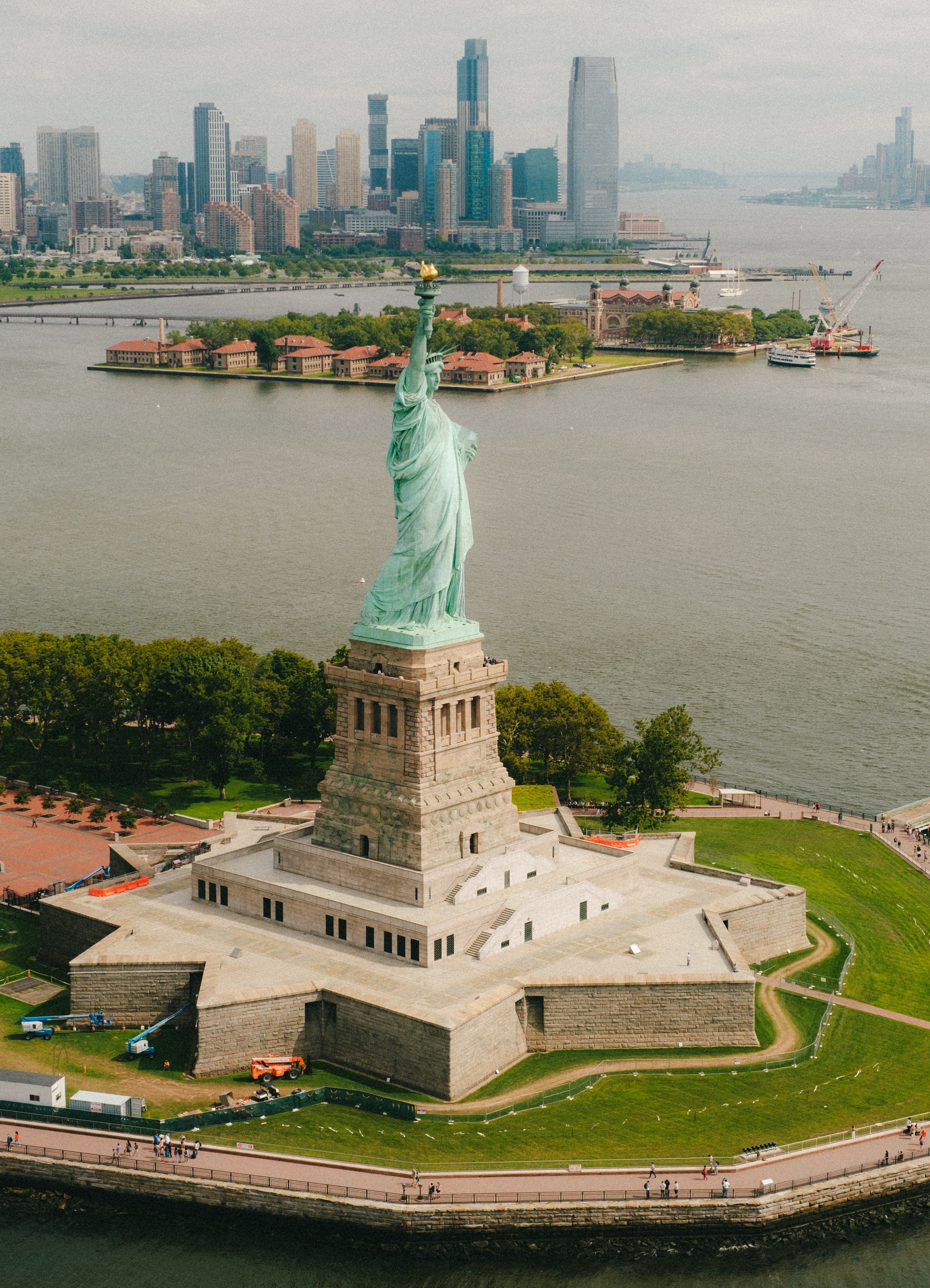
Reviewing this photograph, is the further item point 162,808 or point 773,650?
point 773,650

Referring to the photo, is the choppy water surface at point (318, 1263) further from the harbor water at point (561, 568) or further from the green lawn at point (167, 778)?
the green lawn at point (167, 778)

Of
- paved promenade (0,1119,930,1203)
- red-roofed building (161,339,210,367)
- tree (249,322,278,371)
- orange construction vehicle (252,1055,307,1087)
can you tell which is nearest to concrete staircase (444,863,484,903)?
orange construction vehicle (252,1055,307,1087)

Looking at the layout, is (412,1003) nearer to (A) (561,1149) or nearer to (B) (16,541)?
(A) (561,1149)

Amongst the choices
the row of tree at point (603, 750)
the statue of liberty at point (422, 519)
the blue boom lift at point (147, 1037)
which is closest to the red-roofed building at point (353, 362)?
the row of tree at point (603, 750)

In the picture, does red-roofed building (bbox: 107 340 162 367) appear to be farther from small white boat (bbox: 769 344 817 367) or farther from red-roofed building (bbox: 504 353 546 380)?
small white boat (bbox: 769 344 817 367)

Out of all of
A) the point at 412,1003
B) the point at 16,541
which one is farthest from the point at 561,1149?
the point at 16,541

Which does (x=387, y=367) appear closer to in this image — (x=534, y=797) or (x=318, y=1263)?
(x=534, y=797)
